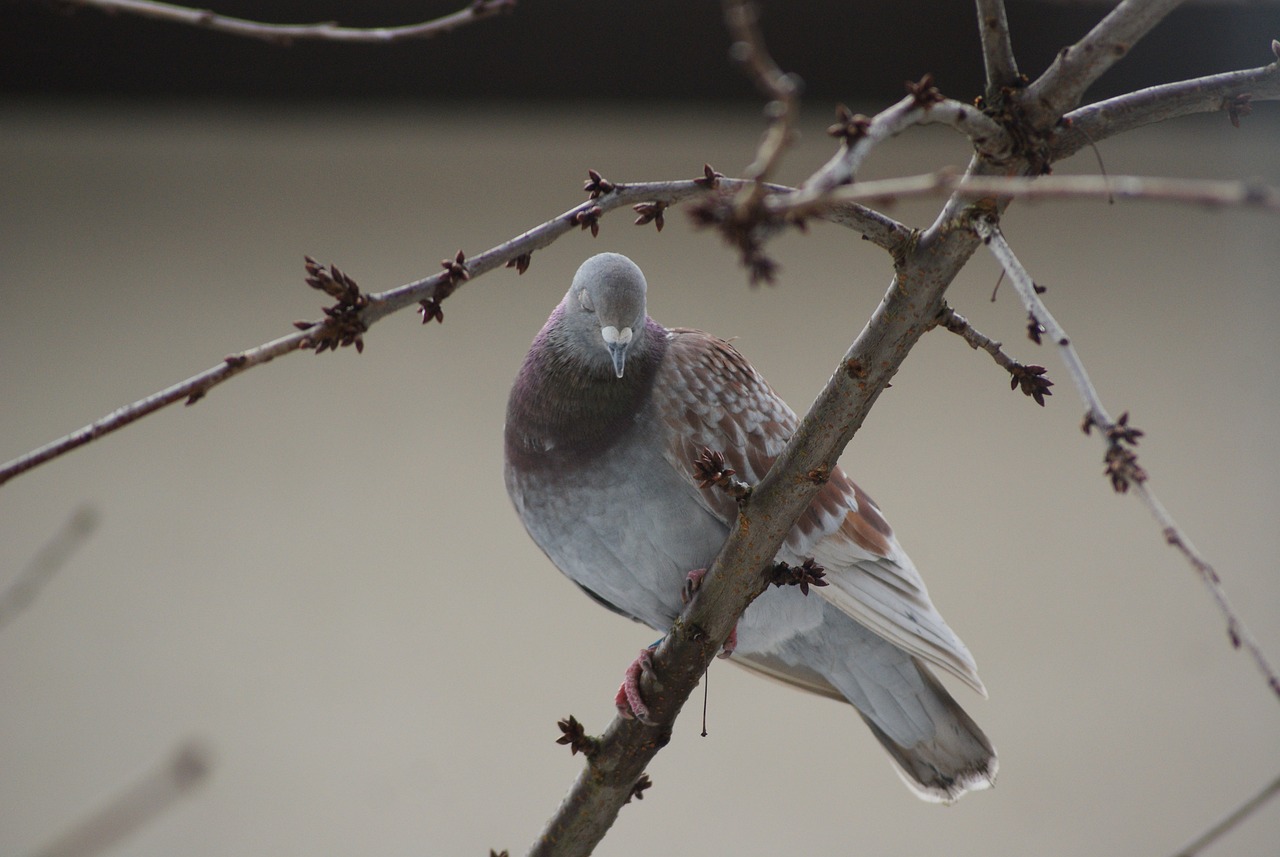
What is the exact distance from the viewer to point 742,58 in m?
0.54

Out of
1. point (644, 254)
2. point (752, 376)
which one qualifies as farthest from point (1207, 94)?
point (644, 254)

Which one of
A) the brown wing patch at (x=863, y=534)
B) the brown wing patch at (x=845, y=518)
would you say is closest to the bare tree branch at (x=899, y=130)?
the brown wing patch at (x=845, y=518)

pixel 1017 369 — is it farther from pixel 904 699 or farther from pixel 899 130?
pixel 904 699

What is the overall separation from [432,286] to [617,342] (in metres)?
0.60

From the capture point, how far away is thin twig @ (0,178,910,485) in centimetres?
72

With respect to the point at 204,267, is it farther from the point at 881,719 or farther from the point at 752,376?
the point at 881,719

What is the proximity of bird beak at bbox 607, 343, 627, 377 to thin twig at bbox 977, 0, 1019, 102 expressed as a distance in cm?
60

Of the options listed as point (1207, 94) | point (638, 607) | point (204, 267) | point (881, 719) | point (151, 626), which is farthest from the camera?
point (204, 267)

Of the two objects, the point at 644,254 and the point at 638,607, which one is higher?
the point at 644,254

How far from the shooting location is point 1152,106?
0.95 m

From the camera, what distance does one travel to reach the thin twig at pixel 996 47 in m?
0.87

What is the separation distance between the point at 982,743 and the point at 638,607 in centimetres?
59

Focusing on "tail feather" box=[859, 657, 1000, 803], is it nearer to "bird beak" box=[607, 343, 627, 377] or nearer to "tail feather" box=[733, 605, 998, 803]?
"tail feather" box=[733, 605, 998, 803]

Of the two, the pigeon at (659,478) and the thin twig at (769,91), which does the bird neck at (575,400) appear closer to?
the pigeon at (659,478)
